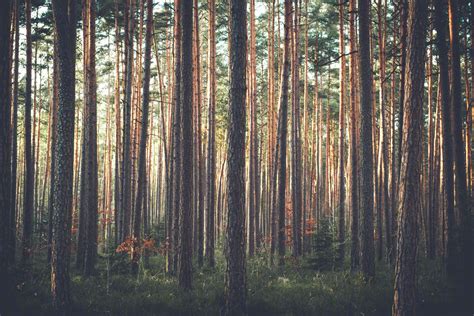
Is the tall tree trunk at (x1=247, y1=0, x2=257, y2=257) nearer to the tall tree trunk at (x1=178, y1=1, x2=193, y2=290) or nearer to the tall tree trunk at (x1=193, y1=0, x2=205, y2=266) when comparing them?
the tall tree trunk at (x1=193, y1=0, x2=205, y2=266)

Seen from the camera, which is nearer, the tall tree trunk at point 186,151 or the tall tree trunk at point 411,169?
the tall tree trunk at point 411,169

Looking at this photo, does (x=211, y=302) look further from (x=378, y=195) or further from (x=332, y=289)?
(x=378, y=195)

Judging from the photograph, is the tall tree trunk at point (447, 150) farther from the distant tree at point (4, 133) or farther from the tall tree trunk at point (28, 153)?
the tall tree trunk at point (28, 153)

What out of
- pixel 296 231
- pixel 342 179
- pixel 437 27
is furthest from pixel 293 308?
pixel 437 27

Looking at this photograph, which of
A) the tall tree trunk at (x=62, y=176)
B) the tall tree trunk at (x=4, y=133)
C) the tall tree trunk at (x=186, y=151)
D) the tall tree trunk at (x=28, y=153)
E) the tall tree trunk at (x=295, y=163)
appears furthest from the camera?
the tall tree trunk at (x=295, y=163)

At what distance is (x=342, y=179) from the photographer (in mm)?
12805

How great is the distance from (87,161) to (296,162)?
753 cm

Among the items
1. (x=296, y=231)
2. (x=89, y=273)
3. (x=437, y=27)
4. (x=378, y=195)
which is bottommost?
(x=89, y=273)

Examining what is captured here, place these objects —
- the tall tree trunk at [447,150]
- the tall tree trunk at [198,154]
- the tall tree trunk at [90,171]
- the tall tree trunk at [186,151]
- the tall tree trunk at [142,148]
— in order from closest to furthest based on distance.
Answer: the tall tree trunk at [186,151] < the tall tree trunk at [447,150] < the tall tree trunk at [142,148] < the tall tree trunk at [90,171] < the tall tree trunk at [198,154]

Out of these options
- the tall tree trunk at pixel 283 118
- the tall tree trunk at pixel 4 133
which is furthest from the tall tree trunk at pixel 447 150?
the tall tree trunk at pixel 4 133

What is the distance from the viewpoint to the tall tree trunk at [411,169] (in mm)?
5035

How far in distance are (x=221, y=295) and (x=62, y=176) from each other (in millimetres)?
4172

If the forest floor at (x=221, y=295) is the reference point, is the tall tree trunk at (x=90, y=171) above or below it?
above

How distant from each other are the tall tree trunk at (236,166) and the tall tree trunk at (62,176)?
3.10 metres
